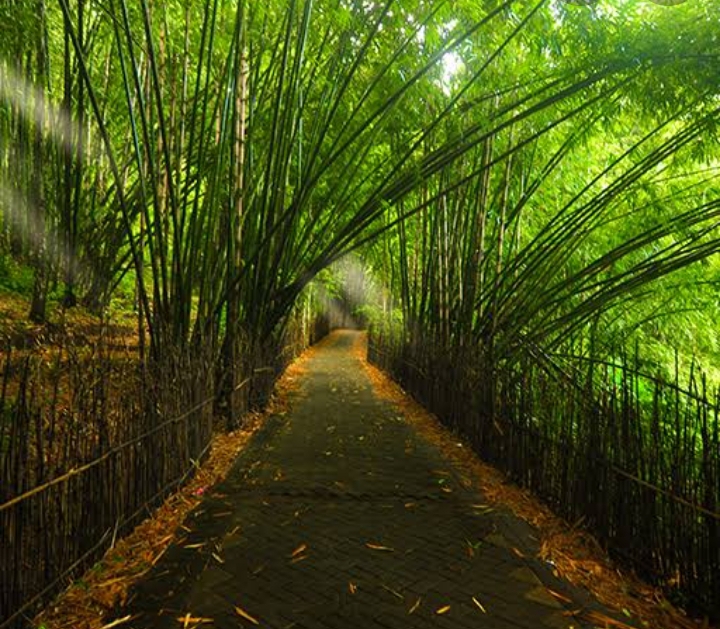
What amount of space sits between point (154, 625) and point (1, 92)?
4.92 m

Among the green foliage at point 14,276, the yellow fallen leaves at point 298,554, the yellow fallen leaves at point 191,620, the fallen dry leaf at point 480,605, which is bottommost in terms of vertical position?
the fallen dry leaf at point 480,605

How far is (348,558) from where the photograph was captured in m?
2.21

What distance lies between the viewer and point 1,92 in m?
4.84

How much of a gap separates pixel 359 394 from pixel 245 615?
17.5 ft

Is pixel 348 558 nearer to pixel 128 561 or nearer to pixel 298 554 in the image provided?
pixel 298 554

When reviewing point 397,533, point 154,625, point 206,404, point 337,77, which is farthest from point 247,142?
point 154,625

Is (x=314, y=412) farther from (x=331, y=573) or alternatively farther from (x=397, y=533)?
(x=331, y=573)

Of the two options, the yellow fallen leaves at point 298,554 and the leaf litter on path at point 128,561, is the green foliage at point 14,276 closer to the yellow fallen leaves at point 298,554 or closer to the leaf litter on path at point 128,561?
the leaf litter on path at point 128,561

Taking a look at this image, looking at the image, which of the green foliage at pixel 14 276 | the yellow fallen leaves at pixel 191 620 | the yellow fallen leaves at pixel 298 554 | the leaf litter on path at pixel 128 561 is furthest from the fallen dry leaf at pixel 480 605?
the green foliage at pixel 14 276

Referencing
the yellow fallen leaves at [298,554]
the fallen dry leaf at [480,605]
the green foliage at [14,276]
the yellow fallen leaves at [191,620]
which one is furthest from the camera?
the green foliage at [14,276]

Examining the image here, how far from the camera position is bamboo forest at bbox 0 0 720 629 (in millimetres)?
1863

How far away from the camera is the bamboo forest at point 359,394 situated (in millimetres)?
1863

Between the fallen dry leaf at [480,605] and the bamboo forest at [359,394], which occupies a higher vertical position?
the bamboo forest at [359,394]

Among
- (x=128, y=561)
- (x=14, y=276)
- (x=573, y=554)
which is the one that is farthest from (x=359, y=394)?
(x=128, y=561)
